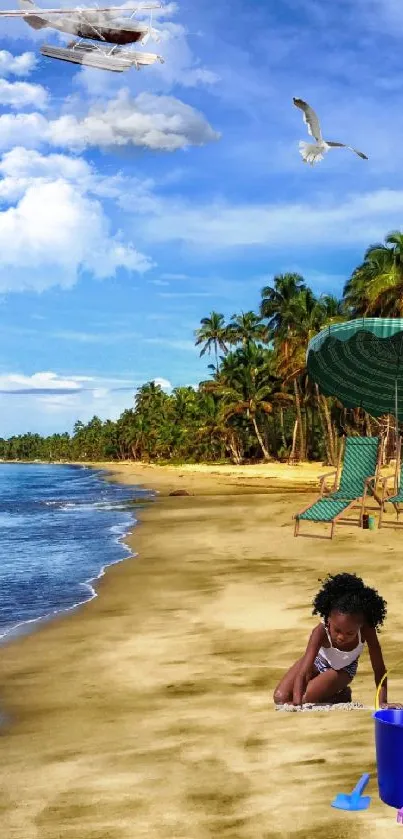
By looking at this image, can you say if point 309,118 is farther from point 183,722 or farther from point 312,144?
point 183,722

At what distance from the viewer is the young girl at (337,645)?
169 inches

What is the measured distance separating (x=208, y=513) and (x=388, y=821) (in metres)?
18.6

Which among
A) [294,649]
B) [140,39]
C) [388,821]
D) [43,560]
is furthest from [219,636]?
[43,560]

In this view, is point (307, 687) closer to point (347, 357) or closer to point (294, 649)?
point (294, 649)

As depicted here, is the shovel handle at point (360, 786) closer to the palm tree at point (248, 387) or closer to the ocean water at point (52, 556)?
the ocean water at point (52, 556)

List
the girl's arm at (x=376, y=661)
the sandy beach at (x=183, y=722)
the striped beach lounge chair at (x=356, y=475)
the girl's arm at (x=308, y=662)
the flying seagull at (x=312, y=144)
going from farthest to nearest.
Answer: the striped beach lounge chair at (x=356, y=475) < the flying seagull at (x=312, y=144) < the girl's arm at (x=308, y=662) < the girl's arm at (x=376, y=661) < the sandy beach at (x=183, y=722)

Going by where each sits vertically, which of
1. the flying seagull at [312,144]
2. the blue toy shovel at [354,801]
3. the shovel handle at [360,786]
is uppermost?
the flying seagull at [312,144]

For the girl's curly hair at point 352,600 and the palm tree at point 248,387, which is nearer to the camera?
the girl's curly hair at point 352,600

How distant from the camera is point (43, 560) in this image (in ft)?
45.6

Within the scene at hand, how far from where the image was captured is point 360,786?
345 centimetres

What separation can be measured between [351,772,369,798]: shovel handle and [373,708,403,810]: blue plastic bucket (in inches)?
2.9

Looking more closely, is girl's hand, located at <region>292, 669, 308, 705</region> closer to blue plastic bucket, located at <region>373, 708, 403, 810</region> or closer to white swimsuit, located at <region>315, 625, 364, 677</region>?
white swimsuit, located at <region>315, 625, 364, 677</region>

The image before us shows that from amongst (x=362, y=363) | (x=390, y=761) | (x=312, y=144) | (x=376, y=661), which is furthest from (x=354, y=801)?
(x=362, y=363)

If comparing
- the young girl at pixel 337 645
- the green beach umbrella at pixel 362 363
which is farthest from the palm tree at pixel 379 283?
the young girl at pixel 337 645
